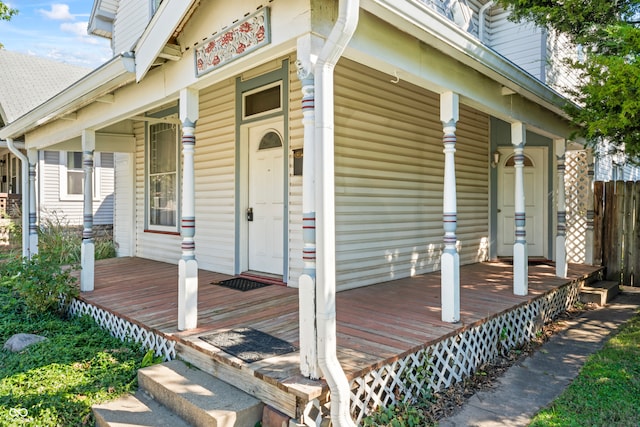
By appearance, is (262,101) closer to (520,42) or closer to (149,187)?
(149,187)

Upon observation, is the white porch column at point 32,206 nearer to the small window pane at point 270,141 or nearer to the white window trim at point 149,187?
the white window trim at point 149,187

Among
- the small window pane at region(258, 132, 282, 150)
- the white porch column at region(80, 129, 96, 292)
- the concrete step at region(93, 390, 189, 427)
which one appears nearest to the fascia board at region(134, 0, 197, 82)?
the small window pane at region(258, 132, 282, 150)

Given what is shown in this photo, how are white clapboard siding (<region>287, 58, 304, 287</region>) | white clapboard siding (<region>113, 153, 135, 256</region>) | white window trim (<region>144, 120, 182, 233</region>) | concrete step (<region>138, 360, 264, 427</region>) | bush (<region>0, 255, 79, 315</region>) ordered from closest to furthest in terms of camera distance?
concrete step (<region>138, 360, 264, 427</region>), bush (<region>0, 255, 79, 315</region>), white clapboard siding (<region>287, 58, 304, 287</region>), white window trim (<region>144, 120, 182, 233</region>), white clapboard siding (<region>113, 153, 135, 256</region>)

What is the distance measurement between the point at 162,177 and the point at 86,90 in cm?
287

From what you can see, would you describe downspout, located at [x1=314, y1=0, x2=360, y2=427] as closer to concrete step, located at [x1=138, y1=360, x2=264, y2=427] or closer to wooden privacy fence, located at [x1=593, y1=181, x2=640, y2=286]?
concrete step, located at [x1=138, y1=360, x2=264, y2=427]

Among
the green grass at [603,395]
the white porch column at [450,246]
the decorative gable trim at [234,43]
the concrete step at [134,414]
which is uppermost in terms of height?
the decorative gable trim at [234,43]

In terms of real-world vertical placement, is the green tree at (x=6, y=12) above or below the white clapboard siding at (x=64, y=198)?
above

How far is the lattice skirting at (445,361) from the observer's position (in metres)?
2.75

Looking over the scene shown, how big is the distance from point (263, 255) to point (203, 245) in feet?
4.08

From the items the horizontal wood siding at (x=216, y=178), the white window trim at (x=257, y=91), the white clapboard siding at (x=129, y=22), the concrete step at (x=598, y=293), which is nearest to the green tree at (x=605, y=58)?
the concrete step at (x=598, y=293)

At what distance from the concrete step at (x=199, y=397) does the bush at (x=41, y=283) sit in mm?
2445

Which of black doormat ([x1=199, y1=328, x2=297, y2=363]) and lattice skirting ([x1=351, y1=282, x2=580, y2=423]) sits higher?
black doormat ([x1=199, y1=328, x2=297, y2=363])

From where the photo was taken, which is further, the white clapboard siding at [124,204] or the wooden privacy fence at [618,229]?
the white clapboard siding at [124,204]

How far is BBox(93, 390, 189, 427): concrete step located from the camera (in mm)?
2586
